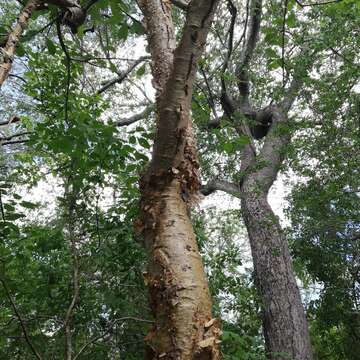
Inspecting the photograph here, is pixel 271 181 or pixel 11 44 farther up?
pixel 271 181

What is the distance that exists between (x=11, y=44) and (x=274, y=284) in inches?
190

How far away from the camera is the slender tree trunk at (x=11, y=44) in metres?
0.88

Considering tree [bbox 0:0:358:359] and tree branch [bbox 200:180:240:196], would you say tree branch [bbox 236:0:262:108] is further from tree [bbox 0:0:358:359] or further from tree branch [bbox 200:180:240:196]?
tree branch [bbox 200:180:240:196]

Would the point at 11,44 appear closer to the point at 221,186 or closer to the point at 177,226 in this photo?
the point at 177,226

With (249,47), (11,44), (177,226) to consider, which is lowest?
(177,226)

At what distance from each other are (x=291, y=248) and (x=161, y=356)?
18.6 feet

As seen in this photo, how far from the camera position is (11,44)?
3.22 feet

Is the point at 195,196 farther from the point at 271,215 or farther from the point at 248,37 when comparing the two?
the point at 248,37

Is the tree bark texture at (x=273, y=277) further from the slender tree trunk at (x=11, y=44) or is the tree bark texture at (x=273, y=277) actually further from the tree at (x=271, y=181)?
the slender tree trunk at (x=11, y=44)

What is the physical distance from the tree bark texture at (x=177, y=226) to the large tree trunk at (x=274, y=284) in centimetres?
364

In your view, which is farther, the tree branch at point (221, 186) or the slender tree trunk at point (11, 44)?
the tree branch at point (221, 186)

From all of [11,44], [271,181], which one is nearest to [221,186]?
[271,181]

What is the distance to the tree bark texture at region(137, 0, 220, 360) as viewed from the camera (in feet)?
3.53

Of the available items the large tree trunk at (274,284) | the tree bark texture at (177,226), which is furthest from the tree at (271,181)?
the tree bark texture at (177,226)
